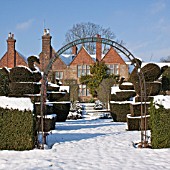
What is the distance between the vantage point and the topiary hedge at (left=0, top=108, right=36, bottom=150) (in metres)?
6.91

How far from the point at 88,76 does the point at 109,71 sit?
232 centimetres

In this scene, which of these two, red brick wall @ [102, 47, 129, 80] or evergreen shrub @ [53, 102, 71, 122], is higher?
red brick wall @ [102, 47, 129, 80]

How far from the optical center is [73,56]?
33.2 metres

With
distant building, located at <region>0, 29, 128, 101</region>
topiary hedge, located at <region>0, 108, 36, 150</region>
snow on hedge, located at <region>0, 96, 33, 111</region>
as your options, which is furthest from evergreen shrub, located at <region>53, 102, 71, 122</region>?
distant building, located at <region>0, 29, 128, 101</region>

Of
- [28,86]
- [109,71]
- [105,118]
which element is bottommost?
[105,118]

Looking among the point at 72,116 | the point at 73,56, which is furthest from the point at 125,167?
the point at 73,56

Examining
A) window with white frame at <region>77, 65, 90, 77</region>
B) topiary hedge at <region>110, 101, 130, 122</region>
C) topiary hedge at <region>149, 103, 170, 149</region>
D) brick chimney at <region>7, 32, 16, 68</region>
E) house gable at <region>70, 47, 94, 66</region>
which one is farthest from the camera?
window with white frame at <region>77, 65, 90, 77</region>

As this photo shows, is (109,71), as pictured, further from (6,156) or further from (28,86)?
(6,156)

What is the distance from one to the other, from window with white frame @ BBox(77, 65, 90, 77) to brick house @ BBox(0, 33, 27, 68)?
5887mm

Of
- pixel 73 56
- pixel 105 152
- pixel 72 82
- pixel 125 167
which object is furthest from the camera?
pixel 73 56

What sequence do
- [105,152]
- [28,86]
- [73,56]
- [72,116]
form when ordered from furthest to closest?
1. [73,56]
2. [72,116]
3. [28,86]
4. [105,152]

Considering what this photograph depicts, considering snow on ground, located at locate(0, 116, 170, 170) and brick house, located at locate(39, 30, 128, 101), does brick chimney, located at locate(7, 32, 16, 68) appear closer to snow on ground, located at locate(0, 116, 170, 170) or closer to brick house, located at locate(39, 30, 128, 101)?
brick house, located at locate(39, 30, 128, 101)

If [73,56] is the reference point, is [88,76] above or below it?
below

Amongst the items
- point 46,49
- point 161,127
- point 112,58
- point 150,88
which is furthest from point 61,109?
point 112,58
